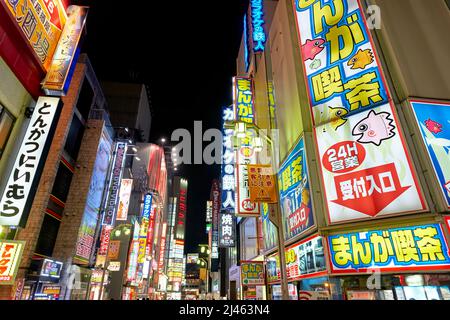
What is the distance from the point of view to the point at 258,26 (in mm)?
20719

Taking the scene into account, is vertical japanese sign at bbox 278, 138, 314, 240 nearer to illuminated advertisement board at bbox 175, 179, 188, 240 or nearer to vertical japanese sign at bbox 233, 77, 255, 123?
vertical japanese sign at bbox 233, 77, 255, 123

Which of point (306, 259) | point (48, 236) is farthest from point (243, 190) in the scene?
point (48, 236)

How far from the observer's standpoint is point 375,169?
25.6ft

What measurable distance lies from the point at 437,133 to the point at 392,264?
4204 millimetres

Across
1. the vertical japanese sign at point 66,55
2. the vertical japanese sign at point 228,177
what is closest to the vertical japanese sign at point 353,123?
the vertical japanese sign at point 66,55

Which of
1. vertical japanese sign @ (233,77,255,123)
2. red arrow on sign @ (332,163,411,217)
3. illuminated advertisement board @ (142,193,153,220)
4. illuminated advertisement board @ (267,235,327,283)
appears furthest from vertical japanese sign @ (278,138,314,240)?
illuminated advertisement board @ (142,193,153,220)

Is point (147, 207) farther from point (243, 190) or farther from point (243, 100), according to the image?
point (243, 190)

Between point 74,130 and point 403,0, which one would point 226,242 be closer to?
point 74,130

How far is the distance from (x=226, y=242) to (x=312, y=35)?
21.8m

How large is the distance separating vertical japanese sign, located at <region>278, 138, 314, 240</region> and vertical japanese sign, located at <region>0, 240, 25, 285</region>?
434 inches

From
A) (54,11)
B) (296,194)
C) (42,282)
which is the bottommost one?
(42,282)

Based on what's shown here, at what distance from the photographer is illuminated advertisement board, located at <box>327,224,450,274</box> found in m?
6.24

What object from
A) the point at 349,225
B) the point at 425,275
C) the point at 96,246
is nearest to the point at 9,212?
the point at 349,225
